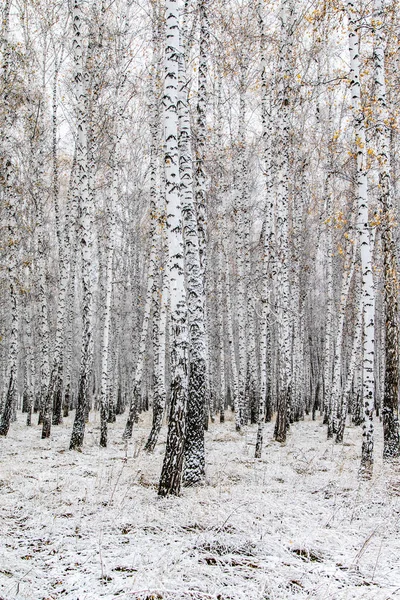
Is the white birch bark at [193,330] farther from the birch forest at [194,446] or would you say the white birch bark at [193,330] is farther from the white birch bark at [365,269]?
the white birch bark at [365,269]

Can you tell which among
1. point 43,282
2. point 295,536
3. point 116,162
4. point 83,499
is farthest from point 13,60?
point 295,536

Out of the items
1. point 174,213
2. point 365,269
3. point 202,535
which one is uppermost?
point 174,213

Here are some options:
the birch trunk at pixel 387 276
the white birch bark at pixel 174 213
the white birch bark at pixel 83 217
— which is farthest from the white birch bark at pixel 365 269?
the white birch bark at pixel 83 217

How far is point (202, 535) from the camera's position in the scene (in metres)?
Answer: 4.70

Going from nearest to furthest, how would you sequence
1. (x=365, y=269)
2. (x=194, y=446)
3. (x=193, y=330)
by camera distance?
(x=194, y=446), (x=193, y=330), (x=365, y=269)

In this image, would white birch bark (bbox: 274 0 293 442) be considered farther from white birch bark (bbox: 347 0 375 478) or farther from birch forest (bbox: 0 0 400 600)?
white birch bark (bbox: 347 0 375 478)

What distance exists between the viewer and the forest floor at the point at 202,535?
12.2 ft

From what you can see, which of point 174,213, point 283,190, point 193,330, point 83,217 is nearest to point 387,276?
point 283,190

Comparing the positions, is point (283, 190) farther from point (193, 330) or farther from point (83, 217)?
point (193, 330)

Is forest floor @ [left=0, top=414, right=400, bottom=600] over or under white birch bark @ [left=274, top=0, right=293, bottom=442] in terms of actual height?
under

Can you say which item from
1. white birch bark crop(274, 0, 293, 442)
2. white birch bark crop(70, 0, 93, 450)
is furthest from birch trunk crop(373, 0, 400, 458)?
white birch bark crop(70, 0, 93, 450)

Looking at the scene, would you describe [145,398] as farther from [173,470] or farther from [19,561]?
[19,561]

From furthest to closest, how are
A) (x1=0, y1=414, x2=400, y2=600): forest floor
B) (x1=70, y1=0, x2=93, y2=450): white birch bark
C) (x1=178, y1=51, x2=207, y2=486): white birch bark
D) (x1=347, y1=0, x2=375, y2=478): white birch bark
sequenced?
(x1=70, y1=0, x2=93, y2=450): white birch bark
(x1=347, y1=0, x2=375, y2=478): white birch bark
(x1=178, y1=51, x2=207, y2=486): white birch bark
(x1=0, y1=414, x2=400, y2=600): forest floor

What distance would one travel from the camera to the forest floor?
3.73 metres
